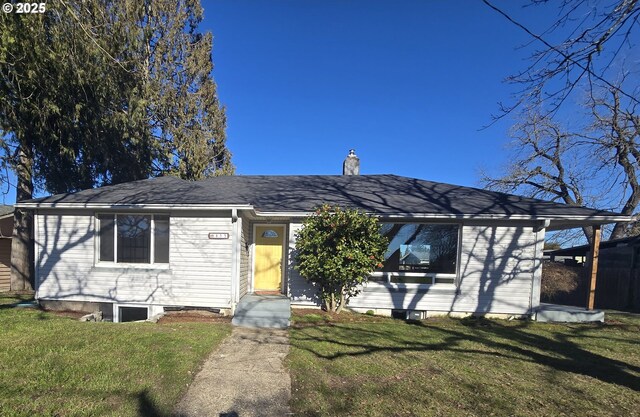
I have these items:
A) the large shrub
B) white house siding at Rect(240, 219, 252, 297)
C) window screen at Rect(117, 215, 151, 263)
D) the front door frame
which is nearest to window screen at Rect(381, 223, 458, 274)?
the large shrub

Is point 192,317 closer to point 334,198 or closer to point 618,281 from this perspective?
point 334,198

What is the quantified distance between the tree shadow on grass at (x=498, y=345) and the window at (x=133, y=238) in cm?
426

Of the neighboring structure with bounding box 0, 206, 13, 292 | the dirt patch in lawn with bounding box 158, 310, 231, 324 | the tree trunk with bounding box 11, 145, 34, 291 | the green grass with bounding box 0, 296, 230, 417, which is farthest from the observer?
the neighboring structure with bounding box 0, 206, 13, 292

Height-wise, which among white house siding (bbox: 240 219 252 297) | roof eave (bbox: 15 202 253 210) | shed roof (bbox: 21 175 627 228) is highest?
shed roof (bbox: 21 175 627 228)

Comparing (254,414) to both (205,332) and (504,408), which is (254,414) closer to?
(504,408)

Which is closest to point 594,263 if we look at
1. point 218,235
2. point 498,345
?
point 498,345

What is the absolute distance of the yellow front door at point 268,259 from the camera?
9.45 m

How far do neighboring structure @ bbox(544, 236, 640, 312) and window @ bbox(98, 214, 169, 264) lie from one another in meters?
14.7

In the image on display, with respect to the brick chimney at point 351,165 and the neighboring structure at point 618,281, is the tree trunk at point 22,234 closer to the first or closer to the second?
the brick chimney at point 351,165

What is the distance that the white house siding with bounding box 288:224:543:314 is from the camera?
8.57 m

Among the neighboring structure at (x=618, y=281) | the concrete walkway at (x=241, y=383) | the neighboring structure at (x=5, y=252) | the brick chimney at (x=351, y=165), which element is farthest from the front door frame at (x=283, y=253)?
the neighboring structure at (x=618, y=281)

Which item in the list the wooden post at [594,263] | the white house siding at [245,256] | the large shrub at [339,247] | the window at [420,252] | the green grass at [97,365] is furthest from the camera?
the window at [420,252]

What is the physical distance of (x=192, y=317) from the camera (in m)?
7.93

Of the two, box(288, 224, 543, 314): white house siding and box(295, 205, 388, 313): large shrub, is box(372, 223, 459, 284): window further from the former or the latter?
box(295, 205, 388, 313): large shrub
